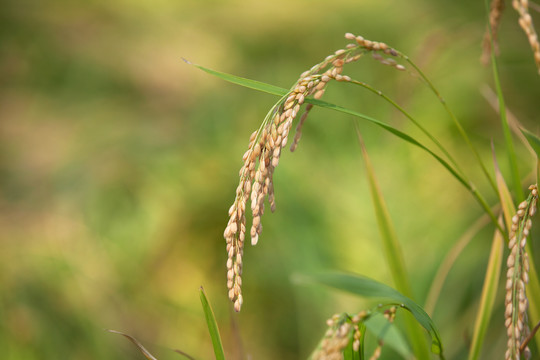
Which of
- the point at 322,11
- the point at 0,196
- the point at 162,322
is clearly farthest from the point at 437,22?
the point at 0,196

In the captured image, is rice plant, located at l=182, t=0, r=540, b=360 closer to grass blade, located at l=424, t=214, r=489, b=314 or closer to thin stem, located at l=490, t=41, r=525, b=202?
thin stem, located at l=490, t=41, r=525, b=202

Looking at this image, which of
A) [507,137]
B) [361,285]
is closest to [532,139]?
[507,137]

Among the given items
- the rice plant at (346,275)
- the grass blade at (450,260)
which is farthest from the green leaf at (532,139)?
the grass blade at (450,260)

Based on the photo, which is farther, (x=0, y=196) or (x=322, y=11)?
(x=322, y=11)

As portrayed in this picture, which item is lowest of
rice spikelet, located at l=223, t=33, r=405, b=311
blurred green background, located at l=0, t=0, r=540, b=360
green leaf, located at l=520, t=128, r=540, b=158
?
blurred green background, located at l=0, t=0, r=540, b=360

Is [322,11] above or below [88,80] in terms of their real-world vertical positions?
above

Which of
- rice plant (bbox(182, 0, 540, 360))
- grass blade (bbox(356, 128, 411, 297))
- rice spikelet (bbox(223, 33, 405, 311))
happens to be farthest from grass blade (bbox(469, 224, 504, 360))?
rice spikelet (bbox(223, 33, 405, 311))

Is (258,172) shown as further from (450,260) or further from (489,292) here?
(450,260)

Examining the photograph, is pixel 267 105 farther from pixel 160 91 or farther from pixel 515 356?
pixel 515 356

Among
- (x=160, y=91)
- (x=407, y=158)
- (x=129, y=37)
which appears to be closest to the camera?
(x=407, y=158)
